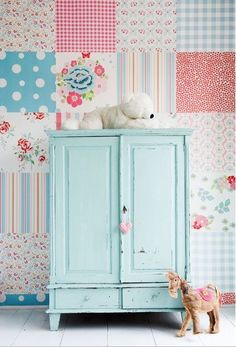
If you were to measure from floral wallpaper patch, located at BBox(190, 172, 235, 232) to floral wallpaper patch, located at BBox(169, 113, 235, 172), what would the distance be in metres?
0.07

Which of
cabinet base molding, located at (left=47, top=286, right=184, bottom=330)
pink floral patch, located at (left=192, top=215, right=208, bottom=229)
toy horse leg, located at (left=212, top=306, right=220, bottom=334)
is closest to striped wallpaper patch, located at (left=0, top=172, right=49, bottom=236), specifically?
cabinet base molding, located at (left=47, top=286, right=184, bottom=330)

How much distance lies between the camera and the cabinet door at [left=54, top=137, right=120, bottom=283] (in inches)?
130

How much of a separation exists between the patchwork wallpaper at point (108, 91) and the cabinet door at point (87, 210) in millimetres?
621

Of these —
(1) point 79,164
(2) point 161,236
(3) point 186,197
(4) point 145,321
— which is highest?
(1) point 79,164

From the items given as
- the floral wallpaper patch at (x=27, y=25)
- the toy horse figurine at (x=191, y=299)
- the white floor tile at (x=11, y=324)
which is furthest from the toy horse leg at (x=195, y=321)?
the floral wallpaper patch at (x=27, y=25)

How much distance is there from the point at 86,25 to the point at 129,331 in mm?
2208

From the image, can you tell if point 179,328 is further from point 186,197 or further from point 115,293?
point 186,197

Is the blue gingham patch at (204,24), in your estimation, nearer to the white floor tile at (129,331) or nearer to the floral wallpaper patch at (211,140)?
the floral wallpaper patch at (211,140)

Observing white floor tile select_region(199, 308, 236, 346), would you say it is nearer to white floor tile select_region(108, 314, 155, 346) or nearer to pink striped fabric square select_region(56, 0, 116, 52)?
white floor tile select_region(108, 314, 155, 346)

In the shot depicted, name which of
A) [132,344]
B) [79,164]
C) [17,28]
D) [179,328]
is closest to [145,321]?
[179,328]

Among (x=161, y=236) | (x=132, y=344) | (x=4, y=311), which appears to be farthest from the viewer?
(x=4, y=311)

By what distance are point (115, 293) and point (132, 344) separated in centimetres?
36

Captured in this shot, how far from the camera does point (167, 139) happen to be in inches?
130

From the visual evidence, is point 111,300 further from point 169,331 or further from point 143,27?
point 143,27
